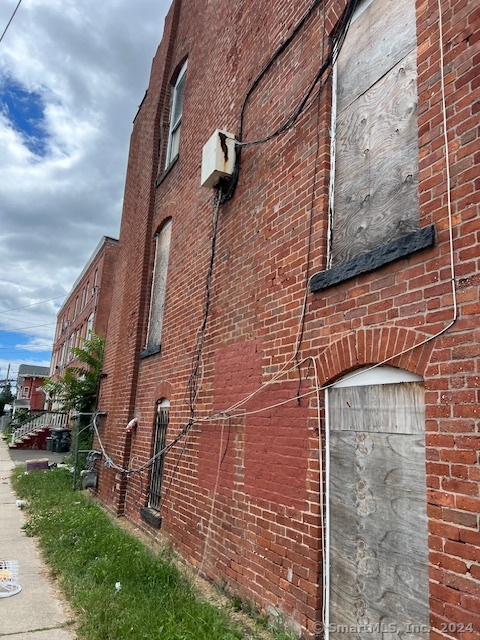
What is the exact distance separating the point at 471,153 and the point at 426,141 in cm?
44

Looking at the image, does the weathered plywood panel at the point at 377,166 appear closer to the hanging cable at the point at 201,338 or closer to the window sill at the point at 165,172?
the hanging cable at the point at 201,338

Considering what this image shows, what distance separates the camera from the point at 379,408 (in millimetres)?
3189

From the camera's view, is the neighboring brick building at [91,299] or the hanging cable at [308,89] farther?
the neighboring brick building at [91,299]

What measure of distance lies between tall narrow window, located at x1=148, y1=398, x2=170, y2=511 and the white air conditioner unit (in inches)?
134

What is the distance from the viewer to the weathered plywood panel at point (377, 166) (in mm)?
3336

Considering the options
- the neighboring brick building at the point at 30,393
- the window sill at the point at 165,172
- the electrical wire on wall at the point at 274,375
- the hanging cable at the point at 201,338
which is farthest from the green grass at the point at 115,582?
the neighboring brick building at the point at 30,393

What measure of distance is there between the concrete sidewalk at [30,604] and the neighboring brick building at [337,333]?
146 cm

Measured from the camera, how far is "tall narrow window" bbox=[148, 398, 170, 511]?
6848mm

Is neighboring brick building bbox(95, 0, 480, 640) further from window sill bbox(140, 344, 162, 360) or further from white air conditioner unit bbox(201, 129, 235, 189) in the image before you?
window sill bbox(140, 344, 162, 360)

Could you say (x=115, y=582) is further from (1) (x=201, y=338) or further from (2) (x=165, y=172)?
(2) (x=165, y=172)

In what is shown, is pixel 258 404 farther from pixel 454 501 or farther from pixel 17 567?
pixel 17 567

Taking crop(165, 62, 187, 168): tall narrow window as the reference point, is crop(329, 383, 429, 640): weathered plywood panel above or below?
below

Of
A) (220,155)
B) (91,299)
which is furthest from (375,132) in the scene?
(91,299)

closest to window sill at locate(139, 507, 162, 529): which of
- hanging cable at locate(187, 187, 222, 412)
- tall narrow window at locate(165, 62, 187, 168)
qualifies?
hanging cable at locate(187, 187, 222, 412)
